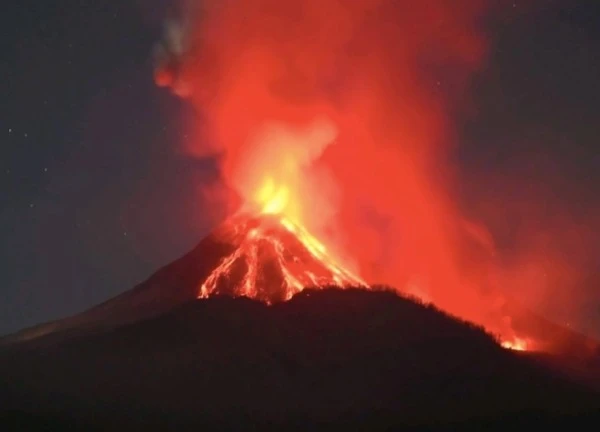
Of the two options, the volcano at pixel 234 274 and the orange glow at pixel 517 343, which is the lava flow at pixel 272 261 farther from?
the orange glow at pixel 517 343

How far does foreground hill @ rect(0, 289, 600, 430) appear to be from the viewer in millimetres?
37906

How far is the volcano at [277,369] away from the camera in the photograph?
125 ft

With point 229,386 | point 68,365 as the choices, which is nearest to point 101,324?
point 68,365

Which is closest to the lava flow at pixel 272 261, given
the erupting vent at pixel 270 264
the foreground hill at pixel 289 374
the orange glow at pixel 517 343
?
the erupting vent at pixel 270 264

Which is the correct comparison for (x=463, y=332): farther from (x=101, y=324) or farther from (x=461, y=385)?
(x=101, y=324)

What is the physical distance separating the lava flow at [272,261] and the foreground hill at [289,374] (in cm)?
557

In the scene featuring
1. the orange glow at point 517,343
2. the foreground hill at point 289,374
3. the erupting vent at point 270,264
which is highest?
the erupting vent at point 270,264

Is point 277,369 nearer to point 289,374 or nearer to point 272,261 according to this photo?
point 289,374

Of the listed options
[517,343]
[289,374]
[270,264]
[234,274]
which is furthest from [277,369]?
[517,343]

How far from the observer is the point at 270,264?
63.6m

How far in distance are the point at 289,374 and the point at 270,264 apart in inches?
806

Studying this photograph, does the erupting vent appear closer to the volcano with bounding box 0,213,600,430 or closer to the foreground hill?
the volcano with bounding box 0,213,600,430

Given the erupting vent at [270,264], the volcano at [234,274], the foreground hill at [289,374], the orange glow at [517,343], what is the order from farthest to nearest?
the orange glow at [517,343] → the erupting vent at [270,264] → the volcano at [234,274] → the foreground hill at [289,374]

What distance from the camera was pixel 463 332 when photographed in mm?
50438
